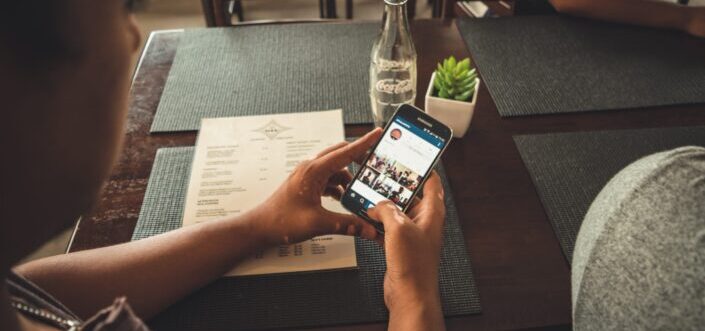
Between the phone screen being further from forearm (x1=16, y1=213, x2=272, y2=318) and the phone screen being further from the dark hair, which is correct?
the dark hair

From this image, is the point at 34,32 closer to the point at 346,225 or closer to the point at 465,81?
the point at 346,225

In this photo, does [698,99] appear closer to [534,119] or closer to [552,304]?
[534,119]

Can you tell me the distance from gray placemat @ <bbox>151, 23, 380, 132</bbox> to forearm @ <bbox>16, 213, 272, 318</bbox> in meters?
0.29

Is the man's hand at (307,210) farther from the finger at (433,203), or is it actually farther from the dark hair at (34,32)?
the dark hair at (34,32)

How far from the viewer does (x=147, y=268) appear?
659 mm

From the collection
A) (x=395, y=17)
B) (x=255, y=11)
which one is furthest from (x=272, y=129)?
(x=255, y=11)

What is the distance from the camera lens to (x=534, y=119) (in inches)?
35.5

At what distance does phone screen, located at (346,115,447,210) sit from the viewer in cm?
73

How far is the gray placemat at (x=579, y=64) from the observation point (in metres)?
0.93

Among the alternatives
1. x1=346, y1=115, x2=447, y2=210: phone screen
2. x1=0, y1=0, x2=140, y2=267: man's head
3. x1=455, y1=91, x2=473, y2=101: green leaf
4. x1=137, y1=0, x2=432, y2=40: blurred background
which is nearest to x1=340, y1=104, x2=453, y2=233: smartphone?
x1=346, y1=115, x2=447, y2=210: phone screen

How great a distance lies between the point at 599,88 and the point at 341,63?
Result: 1.72 ft

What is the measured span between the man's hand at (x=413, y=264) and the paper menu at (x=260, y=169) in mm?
77

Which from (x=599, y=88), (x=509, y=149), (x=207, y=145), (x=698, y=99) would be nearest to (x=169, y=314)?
(x=207, y=145)

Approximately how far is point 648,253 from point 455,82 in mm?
432
